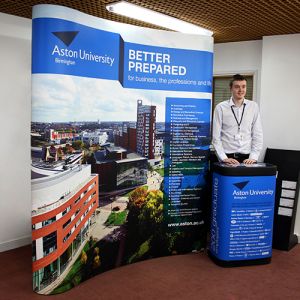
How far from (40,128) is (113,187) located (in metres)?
0.90

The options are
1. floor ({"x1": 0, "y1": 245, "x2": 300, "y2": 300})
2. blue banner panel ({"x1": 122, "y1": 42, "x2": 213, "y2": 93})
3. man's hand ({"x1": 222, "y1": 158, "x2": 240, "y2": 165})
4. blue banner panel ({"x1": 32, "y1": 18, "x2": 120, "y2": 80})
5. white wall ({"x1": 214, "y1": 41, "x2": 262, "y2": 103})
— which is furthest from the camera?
white wall ({"x1": 214, "y1": 41, "x2": 262, "y2": 103})

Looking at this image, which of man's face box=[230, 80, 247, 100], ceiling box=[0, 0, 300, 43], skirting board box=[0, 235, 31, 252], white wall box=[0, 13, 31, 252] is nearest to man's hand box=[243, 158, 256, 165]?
man's face box=[230, 80, 247, 100]

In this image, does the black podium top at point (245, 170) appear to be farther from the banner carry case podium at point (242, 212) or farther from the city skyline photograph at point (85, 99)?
the city skyline photograph at point (85, 99)

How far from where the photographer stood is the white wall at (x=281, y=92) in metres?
4.57

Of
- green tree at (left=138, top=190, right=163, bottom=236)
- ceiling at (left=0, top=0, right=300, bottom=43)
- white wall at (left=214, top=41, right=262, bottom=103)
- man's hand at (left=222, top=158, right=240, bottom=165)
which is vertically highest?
ceiling at (left=0, top=0, right=300, bottom=43)

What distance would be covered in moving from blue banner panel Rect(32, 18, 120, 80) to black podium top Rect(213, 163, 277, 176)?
4.42ft

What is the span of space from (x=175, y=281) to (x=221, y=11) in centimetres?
262

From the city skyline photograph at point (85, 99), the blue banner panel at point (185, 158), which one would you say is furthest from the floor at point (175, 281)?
the city skyline photograph at point (85, 99)

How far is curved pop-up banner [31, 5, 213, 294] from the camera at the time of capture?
2.94 m

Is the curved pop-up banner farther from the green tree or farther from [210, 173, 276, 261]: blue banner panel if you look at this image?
[210, 173, 276, 261]: blue banner panel

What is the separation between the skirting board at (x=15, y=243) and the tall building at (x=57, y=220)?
1.20 m

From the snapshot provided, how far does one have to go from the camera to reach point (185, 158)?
3846 mm

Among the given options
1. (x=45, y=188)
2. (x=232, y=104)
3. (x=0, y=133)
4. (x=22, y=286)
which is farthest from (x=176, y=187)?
(x=0, y=133)

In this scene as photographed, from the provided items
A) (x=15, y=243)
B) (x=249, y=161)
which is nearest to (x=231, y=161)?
(x=249, y=161)
